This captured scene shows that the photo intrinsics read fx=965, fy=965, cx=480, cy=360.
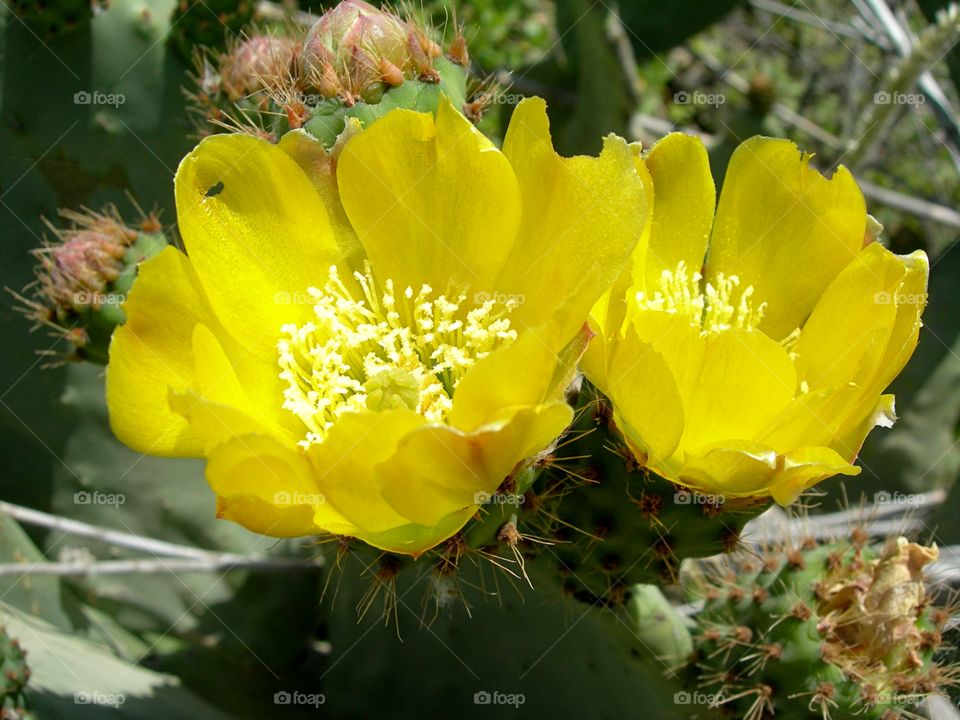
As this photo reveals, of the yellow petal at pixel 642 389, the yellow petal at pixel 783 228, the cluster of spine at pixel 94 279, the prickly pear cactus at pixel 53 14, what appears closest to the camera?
the yellow petal at pixel 642 389

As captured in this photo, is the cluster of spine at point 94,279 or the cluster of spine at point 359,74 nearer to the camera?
the cluster of spine at point 359,74

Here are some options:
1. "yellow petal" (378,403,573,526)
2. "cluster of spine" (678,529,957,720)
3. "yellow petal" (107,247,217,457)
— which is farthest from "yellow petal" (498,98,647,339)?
"cluster of spine" (678,529,957,720)

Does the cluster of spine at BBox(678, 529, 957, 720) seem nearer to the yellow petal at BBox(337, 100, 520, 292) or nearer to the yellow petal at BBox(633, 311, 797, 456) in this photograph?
the yellow petal at BBox(633, 311, 797, 456)

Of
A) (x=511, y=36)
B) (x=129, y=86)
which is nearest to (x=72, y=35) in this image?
(x=129, y=86)

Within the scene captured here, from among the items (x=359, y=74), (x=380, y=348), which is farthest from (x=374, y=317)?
(x=359, y=74)

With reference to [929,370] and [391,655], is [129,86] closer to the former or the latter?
[391,655]

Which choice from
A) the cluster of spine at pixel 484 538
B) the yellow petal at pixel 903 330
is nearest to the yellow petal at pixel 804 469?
the yellow petal at pixel 903 330

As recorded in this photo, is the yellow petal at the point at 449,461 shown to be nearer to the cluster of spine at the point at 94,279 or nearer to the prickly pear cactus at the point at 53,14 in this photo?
the cluster of spine at the point at 94,279

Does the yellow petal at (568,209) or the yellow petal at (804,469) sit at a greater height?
the yellow petal at (568,209)
